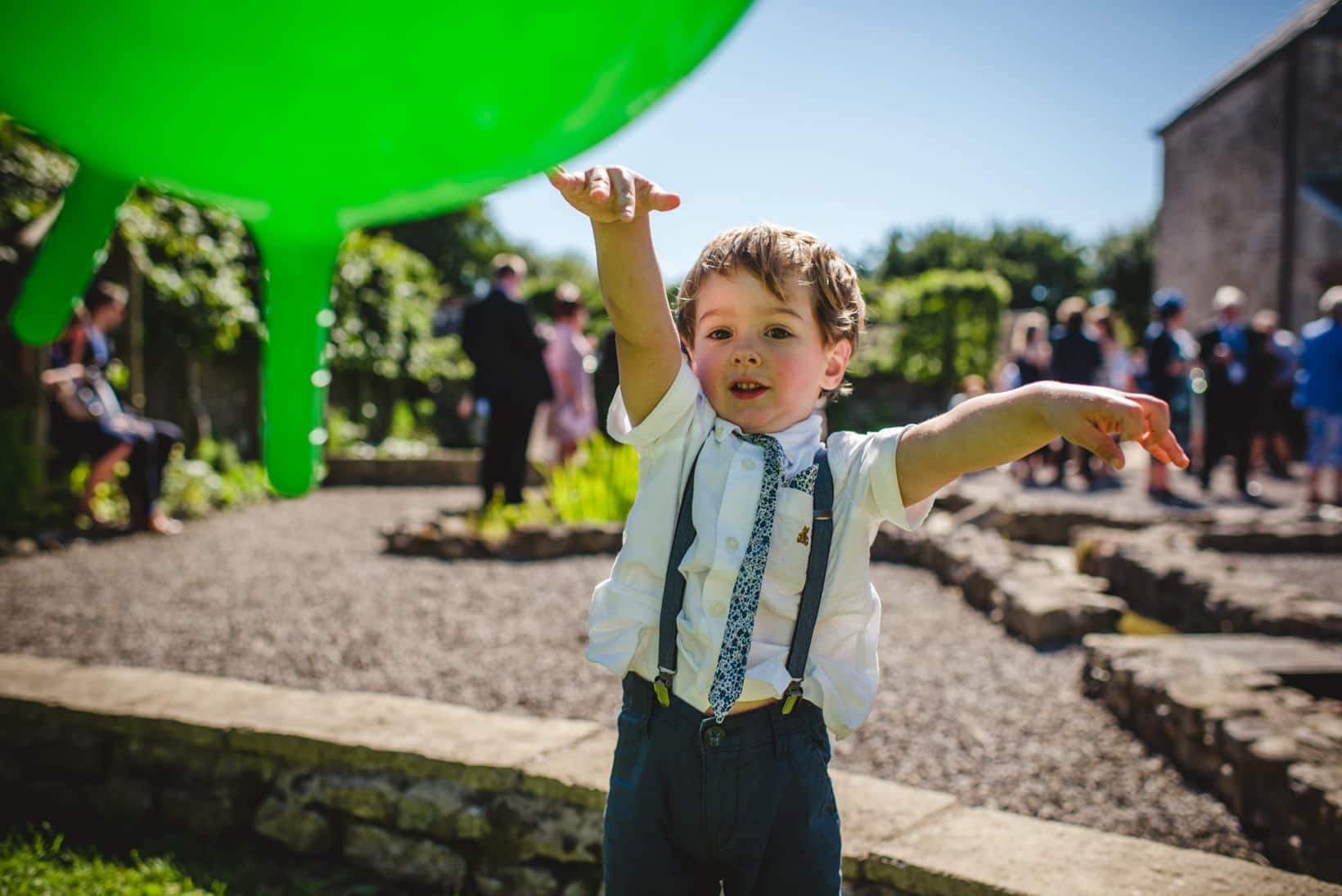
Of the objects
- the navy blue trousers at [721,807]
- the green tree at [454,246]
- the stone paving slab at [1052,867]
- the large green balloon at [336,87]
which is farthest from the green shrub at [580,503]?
the green tree at [454,246]

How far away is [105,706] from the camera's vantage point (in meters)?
2.54

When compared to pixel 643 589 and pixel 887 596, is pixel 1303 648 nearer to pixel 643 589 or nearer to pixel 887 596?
pixel 887 596

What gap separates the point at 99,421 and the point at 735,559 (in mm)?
5893

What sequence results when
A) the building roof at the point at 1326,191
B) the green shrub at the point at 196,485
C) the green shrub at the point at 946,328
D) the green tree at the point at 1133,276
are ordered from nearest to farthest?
the green shrub at the point at 196,485
the building roof at the point at 1326,191
the green shrub at the point at 946,328
the green tree at the point at 1133,276

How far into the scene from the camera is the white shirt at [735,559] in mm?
1260

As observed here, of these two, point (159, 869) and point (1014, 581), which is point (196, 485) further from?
point (1014, 581)

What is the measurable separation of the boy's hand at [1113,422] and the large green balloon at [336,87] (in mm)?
599

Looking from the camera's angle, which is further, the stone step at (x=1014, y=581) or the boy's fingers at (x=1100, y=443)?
the stone step at (x=1014, y=581)

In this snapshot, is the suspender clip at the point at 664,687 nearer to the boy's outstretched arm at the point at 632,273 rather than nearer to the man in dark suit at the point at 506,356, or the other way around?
the boy's outstretched arm at the point at 632,273

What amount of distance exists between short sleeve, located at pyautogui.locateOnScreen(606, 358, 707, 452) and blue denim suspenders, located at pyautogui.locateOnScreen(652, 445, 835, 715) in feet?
0.26

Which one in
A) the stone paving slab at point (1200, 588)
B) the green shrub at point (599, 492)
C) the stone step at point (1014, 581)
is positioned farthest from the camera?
the green shrub at point (599, 492)

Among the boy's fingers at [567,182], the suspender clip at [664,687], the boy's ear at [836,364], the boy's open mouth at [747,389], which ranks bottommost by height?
the suspender clip at [664,687]

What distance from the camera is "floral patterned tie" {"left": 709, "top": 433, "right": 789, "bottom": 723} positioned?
3.98ft

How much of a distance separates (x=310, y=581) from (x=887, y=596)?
10.6 feet
